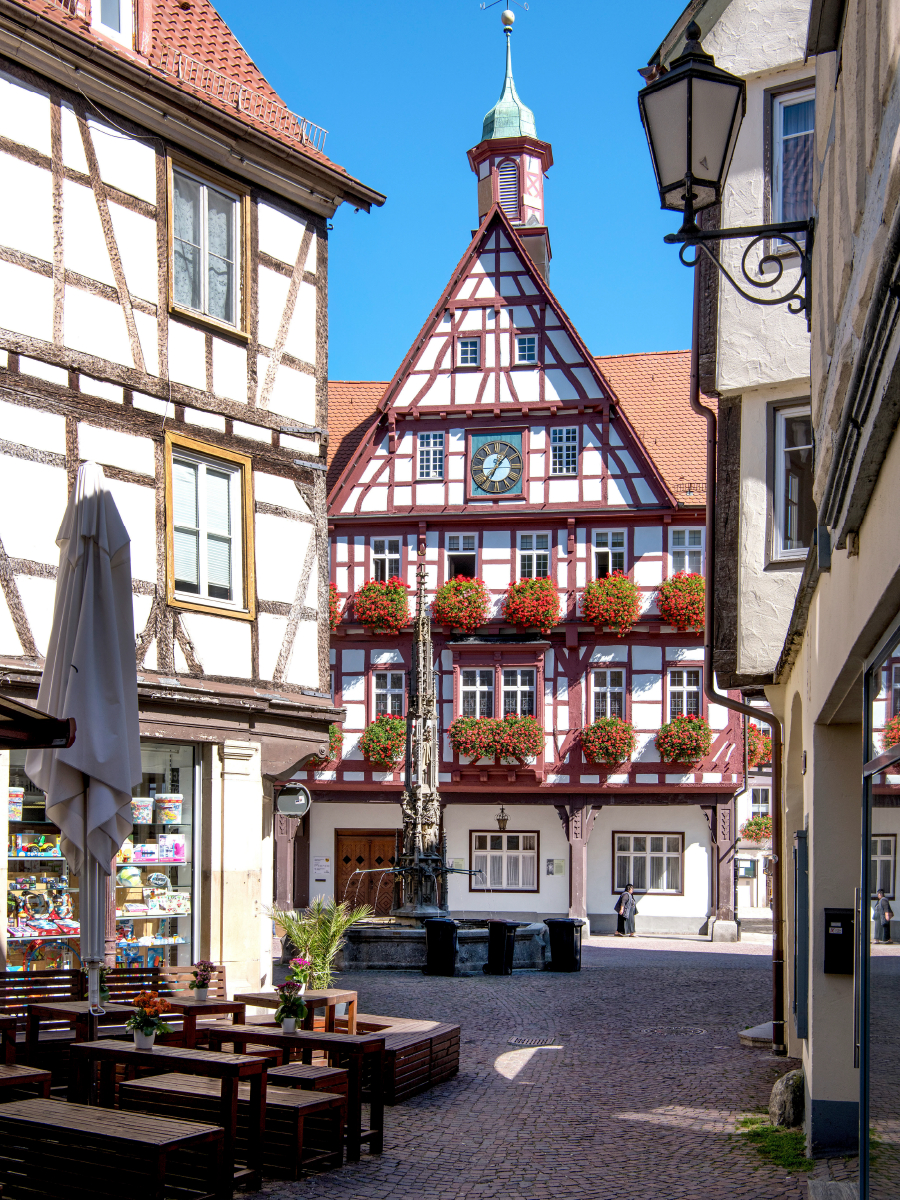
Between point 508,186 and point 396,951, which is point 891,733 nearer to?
point 396,951

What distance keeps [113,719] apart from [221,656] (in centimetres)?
523

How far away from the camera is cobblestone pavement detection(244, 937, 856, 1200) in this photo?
24.2 ft

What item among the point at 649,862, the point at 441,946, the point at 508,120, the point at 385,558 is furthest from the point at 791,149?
the point at 508,120

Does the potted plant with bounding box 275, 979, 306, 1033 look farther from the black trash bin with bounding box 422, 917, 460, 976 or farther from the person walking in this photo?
the person walking

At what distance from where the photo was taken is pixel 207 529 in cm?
1387

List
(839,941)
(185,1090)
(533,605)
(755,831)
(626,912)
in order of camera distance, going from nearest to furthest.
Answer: (185,1090) < (839,941) < (626,912) < (533,605) < (755,831)

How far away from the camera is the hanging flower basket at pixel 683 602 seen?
96.5ft

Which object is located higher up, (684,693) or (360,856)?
(684,693)

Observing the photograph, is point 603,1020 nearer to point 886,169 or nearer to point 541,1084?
point 541,1084

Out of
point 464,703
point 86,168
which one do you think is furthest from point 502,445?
point 86,168

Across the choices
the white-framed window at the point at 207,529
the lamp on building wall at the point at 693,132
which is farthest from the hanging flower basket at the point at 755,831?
the lamp on building wall at the point at 693,132

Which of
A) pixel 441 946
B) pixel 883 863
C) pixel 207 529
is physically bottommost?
pixel 441 946

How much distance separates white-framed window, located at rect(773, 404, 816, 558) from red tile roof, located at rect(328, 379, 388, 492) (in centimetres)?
2199

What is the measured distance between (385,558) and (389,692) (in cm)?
310
